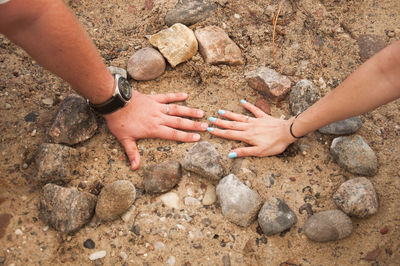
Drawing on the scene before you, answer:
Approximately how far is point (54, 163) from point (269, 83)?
1.46 m

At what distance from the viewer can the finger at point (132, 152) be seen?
1.95 m

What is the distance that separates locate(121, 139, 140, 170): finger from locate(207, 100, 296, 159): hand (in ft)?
1.60

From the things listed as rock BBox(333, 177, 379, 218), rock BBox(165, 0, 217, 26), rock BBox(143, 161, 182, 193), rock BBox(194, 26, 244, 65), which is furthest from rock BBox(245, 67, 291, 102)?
rock BBox(143, 161, 182, 193)

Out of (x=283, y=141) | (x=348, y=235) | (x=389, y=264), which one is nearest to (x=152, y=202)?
(x=283, y=141)

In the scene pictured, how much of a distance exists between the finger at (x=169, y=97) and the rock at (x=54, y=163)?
0.65 meters

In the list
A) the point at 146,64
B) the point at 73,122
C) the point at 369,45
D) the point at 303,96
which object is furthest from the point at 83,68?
the point at 369,45

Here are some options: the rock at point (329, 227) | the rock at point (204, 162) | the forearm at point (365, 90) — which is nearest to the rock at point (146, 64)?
the rock at point (204, 162)

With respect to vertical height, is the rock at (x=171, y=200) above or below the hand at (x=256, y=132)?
below

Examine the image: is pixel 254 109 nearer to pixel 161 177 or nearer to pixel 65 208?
pixel 161 177

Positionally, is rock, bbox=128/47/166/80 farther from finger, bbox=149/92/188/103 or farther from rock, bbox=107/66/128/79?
finger, bbox=149/92/188/103

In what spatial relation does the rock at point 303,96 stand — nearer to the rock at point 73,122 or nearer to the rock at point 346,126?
the rock at point 346,126

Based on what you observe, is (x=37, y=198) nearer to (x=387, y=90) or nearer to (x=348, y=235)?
(x=348, y=235)

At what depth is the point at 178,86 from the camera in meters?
2.33

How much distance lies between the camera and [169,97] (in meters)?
2.22
